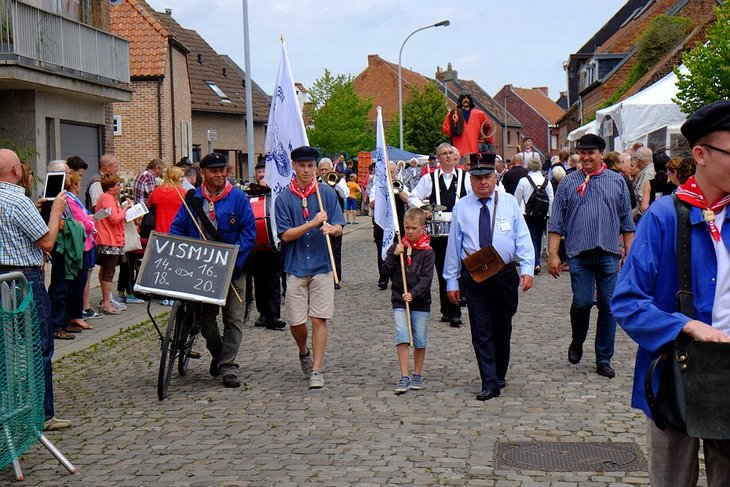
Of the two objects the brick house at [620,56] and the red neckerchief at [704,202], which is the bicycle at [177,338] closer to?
the red neckerchief at [704,202]

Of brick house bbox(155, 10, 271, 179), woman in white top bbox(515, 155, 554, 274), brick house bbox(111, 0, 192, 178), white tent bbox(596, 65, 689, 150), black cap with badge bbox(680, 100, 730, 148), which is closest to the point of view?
black cap with badge bbox(680, 100, 730, 148)

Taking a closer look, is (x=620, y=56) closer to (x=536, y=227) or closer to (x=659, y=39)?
(x=659, y=39)

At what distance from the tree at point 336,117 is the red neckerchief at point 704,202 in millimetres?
60943

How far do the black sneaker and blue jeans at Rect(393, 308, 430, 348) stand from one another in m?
1.42

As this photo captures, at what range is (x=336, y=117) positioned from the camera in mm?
64812

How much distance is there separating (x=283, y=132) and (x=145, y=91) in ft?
105

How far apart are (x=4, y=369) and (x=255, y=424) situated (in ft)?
6.38

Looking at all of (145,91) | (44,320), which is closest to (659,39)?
(145,91)

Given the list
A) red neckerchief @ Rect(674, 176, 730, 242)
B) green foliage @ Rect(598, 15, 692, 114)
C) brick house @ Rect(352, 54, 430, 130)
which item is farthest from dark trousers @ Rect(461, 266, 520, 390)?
brick house @ Rect(352, 54, 430, 130)

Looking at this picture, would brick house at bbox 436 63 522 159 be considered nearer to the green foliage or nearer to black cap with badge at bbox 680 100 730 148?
the green foliage

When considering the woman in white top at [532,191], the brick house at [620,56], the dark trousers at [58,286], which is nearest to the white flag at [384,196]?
the dark trousers at [58,286]

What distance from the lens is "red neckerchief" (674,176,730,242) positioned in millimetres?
3645

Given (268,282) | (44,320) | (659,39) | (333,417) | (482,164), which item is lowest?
(333,417)

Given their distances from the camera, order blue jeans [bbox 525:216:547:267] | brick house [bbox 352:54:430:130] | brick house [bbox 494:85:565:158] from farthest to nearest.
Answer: brick house [bbox 494:85:565:158]
brick house [bbox 352:54:430:130]
blue jeans [bbox 525:216:547:267]
